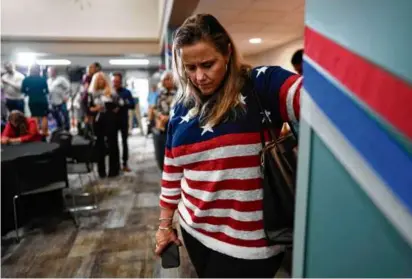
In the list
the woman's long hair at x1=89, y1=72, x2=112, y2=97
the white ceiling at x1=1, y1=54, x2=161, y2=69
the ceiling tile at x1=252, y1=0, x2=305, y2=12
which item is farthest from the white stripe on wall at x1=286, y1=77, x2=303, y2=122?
the white ceiling at x1=1, y1=54, x2=161, y2=69

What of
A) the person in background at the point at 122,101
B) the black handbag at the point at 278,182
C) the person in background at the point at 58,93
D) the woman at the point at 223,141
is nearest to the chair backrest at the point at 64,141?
the person in background at the point at 122,101

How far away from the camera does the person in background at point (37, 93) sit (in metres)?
5.62

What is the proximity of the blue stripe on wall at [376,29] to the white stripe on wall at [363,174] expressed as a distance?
0.39ft

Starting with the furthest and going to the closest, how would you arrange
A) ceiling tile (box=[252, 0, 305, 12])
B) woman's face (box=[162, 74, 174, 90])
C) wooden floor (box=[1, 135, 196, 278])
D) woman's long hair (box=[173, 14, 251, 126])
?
1. woman's face (box=[162, 74, 174, 90])
2. ceiling tile (box=[252, 0, 305, 12])
3. wooden floor (box=[1, 135, 196, 278])
4. woman's long hair (box=[173, 14, 251, 126])

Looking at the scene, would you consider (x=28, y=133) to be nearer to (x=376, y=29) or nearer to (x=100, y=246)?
(x=100, y=246)

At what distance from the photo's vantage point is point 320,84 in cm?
52

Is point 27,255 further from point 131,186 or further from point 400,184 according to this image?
point 400,184

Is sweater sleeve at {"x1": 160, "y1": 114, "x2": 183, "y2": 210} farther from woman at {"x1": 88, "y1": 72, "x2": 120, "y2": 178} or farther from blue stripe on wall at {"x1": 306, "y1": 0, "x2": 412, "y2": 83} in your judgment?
woman at {"x1": 88, "y1": 72, "x2": 120, "y2": 178}

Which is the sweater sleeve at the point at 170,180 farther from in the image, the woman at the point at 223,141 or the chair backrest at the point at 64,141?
the chair backrest at the point at 64,141

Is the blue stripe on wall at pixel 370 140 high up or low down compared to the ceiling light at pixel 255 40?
down

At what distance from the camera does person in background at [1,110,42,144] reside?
3531mm

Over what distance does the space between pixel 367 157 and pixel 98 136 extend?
4420mm

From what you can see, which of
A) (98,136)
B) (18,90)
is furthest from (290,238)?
(18,90)

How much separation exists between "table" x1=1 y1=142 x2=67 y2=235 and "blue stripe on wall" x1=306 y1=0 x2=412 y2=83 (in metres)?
2.91
